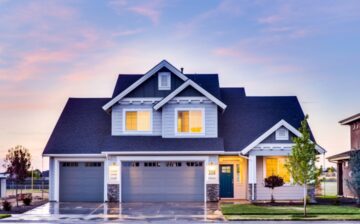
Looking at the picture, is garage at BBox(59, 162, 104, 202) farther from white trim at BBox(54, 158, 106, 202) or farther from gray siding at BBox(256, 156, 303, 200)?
gray siding at BBox(256, 156, 303, 200)

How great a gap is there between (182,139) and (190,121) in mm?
1294

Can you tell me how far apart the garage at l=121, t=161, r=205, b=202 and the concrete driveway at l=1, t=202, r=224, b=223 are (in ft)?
4.64

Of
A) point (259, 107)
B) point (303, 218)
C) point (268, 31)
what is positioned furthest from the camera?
point (259, 107)

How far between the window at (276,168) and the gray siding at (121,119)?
7.05 metres

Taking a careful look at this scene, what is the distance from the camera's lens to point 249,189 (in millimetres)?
35125

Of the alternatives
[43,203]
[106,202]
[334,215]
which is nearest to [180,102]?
[106,202]

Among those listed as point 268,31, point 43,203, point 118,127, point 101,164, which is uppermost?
point 268,31

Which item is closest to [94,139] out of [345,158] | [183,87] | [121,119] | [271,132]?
[121,119]

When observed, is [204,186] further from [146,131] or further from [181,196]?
[146,131]

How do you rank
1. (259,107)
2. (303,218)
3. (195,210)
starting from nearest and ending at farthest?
(303,218) < (195,210) < (259,107)

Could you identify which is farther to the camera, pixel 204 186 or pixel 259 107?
pixel 259 107

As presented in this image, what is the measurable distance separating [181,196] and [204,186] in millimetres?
1535

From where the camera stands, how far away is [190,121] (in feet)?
119

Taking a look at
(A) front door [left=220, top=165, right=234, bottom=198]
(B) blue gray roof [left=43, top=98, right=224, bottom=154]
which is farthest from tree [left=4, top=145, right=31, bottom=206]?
(A) front door [left=220, top=165, right=234, bottom=198]
